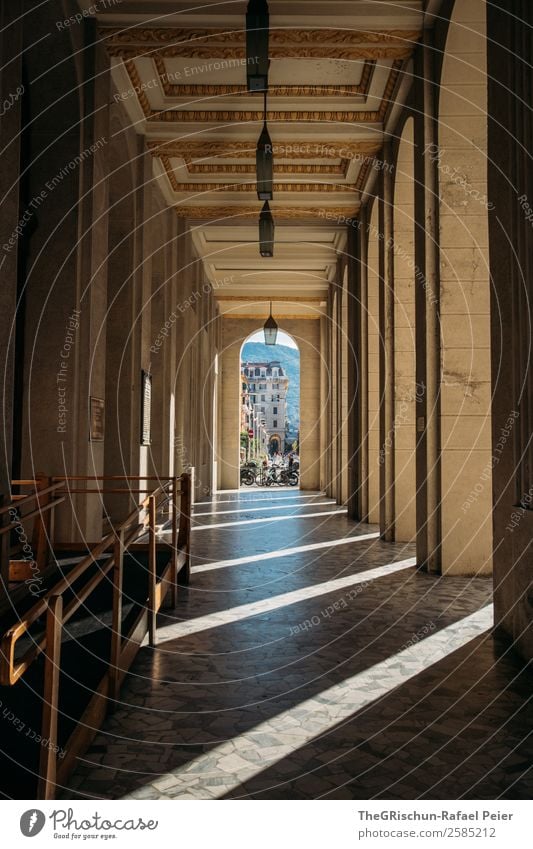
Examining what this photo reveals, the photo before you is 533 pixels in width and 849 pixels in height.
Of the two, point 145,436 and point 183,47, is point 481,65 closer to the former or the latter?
point 183,47

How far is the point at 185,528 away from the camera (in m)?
7.02

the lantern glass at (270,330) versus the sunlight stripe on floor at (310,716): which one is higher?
the lantern glass at (270,330)

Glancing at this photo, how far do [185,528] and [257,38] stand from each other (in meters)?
4.64

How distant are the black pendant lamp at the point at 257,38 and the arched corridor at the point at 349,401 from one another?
3cm

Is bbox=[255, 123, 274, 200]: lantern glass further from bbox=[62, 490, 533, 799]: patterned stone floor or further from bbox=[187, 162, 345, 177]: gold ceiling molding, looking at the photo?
bbox=[187, 162, 345, 177]: gold ceiling molding

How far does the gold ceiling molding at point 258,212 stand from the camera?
13.8 m

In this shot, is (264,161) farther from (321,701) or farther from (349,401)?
(349,401)

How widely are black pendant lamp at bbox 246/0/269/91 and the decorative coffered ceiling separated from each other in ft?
12.1

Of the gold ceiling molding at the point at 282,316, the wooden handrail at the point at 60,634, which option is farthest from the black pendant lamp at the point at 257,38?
the gold ceiling molding at the point at 282,316

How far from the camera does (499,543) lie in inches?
198

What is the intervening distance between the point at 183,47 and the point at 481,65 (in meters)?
3.62

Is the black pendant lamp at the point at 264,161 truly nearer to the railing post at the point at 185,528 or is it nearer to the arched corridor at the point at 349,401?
the arched corridor at the point at 349,401

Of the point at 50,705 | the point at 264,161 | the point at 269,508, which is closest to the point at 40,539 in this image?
the point at 50,705

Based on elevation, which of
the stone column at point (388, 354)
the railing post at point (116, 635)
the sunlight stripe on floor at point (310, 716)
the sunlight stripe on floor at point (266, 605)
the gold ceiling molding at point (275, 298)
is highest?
the gold ceiling molding at point (275, 298)
